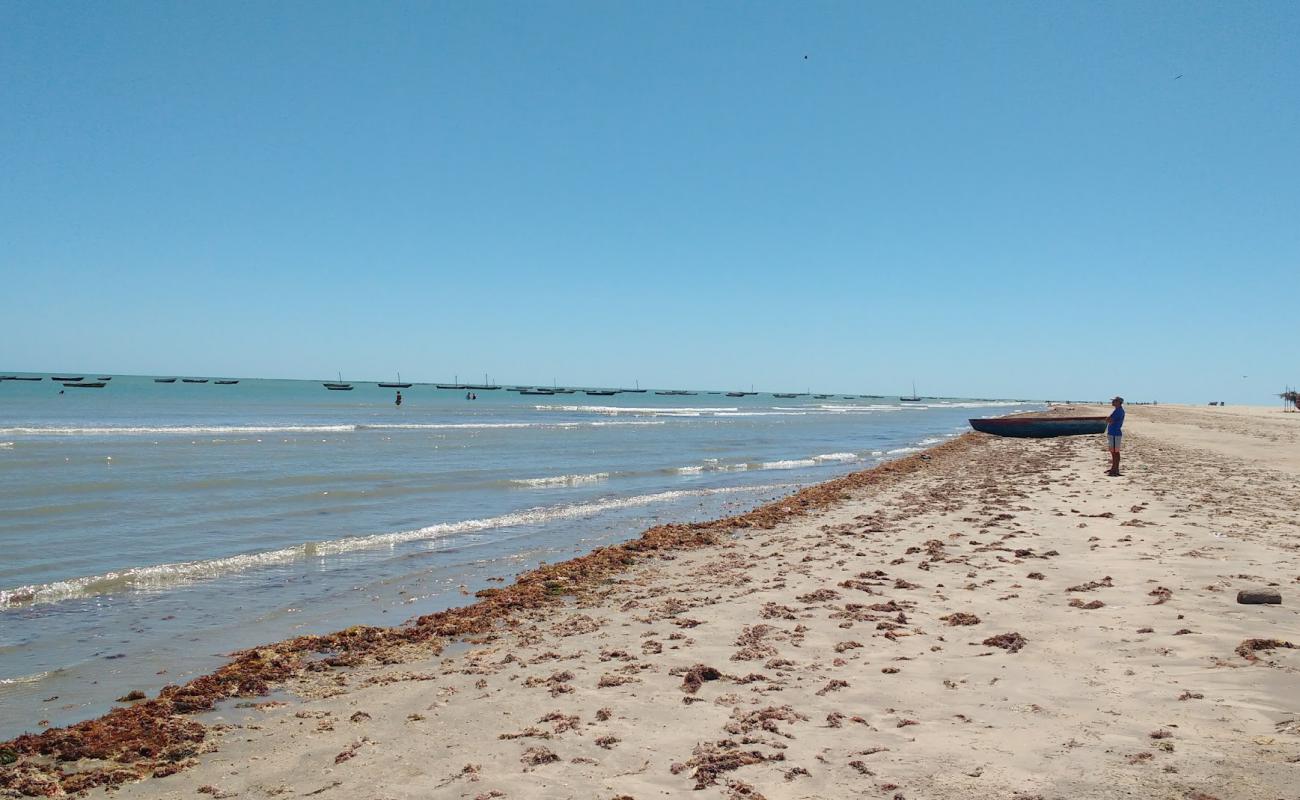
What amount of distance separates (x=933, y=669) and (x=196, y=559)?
34.3 feet

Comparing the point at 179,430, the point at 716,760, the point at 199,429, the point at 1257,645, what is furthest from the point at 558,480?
the point at 199,429

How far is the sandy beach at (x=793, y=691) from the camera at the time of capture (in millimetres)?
4223

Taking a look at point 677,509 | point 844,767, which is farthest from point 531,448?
point 844,767

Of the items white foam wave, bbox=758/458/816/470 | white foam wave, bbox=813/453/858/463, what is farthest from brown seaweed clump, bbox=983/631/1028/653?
white foam wave, bbox=813/453/858/463

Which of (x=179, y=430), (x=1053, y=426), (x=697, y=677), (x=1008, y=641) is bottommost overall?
(x=179, y=430)

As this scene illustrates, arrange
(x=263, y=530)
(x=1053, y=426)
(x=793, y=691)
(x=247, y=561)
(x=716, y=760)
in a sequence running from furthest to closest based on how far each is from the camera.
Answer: (x=1053, y=426) < (x=263, y=530) < (x=247, y=561) < (x=793, y=691) < (x=716, y=760)

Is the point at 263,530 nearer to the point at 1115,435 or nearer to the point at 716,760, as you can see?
the point at 716,760

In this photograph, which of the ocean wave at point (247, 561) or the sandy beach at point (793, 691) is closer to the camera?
the sandy beach at point (793, 691)

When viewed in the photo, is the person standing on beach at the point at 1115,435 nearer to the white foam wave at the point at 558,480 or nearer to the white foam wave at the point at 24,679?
the white foam wave at the point at 558,480

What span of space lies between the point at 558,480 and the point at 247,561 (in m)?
11.0

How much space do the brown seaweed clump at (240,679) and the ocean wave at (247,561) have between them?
3654 millimetres

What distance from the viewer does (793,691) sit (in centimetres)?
549

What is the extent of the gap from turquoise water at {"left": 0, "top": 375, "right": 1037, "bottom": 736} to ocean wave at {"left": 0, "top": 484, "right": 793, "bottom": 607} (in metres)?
0.04

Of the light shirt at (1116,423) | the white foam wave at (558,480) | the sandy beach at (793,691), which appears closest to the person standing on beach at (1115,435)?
the light shirt at (1116,423)
